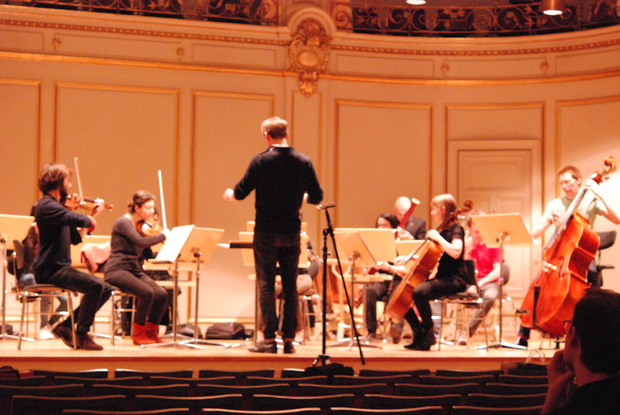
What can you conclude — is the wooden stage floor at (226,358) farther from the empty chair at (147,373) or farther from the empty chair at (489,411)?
the empty chair at (489,411)

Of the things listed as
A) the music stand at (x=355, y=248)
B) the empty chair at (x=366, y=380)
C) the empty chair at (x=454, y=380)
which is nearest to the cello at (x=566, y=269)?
Answer: the music stand at (x=355, y=248)

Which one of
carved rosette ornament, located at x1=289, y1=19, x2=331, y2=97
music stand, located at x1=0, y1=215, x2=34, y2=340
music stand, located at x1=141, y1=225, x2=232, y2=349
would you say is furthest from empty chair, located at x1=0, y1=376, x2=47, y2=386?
carved rosette ornament, located at x1=289, y1=19, x2=331, y2=97

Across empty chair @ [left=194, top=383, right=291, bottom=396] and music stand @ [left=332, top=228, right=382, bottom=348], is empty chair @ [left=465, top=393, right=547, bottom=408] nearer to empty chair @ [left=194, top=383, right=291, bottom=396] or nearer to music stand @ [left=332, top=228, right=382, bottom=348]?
empty chair @ [left=194, top=383, right=291, bottom=396]

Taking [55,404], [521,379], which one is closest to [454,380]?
[521,379]

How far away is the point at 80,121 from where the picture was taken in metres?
8.73

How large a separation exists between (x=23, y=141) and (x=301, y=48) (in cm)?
Result: 301

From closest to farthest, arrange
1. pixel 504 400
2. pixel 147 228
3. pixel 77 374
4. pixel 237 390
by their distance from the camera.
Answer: pixel 504 400 → pixel 237 390 → pixel 77 374 → pixel 147 228

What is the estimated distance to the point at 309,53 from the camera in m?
9.21

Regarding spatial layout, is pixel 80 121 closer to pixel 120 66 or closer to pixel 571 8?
pixel 120 66

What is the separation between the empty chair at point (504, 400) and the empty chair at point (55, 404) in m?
1.35

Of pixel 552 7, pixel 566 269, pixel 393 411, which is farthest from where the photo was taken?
pixel 552 7

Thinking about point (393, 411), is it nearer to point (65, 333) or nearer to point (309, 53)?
point (65, 333)

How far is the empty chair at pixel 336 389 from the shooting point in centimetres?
355

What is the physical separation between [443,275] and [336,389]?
321 centimetres
